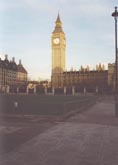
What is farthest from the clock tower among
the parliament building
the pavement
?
the pavement

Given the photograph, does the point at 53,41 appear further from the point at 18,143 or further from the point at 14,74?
the point at 18,143

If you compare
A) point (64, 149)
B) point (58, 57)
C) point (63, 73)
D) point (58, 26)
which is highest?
point (58, 26)

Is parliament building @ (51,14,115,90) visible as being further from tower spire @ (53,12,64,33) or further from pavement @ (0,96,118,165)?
pavement @ (0,96,118,165)

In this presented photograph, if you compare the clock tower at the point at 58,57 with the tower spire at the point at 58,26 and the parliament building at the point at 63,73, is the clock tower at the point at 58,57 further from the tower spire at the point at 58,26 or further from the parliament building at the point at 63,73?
the tower spire at the point at 58,26

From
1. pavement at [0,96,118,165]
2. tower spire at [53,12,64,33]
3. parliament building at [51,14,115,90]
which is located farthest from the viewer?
tower spire at [53,12,64,33]

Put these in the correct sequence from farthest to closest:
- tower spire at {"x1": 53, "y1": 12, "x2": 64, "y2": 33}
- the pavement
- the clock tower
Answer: tower spire at {"x1": 53, "y1": 12, "x2": 64, "y2": 33} → the clock tower → the pavement

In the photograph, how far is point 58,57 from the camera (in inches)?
5979

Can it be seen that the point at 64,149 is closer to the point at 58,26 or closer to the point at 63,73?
the point at 63,73

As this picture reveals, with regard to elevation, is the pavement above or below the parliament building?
below

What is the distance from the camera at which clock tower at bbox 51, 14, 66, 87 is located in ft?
496

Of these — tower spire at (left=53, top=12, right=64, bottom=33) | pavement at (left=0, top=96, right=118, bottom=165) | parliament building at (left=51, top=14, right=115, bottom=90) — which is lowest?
pavement at (left=0, top=96, right=118, bottom=165)

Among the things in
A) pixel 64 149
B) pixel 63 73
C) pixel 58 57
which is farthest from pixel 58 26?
pixel 64 149

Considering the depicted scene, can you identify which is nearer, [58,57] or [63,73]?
[58,57]

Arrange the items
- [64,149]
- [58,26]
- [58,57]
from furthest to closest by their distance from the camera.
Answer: [58,26] → [58,57] → [64,149]
